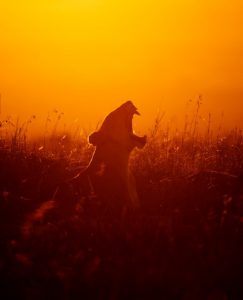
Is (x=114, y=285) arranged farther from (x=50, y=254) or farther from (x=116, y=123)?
(x=116, y=123)

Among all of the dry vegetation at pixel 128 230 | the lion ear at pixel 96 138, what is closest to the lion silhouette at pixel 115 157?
the lion ear at pixel 96 138

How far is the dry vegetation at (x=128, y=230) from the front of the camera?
5867mm

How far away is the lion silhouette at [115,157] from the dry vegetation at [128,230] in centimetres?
19

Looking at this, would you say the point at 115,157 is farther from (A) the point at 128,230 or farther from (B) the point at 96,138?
(A) the point at 128,230

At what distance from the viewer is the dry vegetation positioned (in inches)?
231

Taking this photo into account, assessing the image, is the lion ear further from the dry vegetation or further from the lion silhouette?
the dry vegetation

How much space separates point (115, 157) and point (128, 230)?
1.18 m

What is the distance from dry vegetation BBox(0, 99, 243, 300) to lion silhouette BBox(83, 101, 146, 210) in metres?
0.19

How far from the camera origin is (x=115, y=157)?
8.06 m

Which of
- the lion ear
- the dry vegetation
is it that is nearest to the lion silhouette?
the lion ear

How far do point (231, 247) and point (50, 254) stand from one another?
171 centimetres

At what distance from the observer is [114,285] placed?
5.81 metres

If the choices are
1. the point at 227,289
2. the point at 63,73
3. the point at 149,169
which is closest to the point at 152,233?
the point at 227,289

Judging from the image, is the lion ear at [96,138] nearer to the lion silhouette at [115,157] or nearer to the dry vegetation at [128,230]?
the lion silhouette at [115,157]
